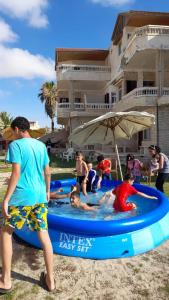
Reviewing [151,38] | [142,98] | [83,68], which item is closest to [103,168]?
[142,98]

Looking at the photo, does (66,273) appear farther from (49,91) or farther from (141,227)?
(49,91)

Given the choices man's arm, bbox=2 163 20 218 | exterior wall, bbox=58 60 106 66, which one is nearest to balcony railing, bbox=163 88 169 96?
exterior wall, bbox=58 60 106 66

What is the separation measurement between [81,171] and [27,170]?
5870 mm

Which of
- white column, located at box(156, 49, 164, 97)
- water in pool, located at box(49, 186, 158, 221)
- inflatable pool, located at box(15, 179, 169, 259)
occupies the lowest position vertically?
water in pool, located at box(49, 186, 158, 221)

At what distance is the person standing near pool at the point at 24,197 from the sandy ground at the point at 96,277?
0.76ft

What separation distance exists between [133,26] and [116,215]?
74.4 feet

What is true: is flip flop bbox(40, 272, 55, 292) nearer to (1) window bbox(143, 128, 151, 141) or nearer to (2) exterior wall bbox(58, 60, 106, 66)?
(1) window bbox(143, 128, 151, 141)

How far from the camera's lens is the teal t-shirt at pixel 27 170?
3524mm

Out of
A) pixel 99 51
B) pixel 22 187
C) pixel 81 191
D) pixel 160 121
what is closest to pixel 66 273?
pixel 22 187

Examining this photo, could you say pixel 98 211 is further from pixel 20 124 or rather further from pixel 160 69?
pixel 160 69

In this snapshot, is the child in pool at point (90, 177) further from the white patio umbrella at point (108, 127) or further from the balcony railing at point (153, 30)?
the balcony railing at point (153, 30)

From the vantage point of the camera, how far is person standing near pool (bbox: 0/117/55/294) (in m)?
3.51

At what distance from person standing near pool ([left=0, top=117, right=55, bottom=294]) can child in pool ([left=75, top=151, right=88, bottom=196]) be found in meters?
5.52

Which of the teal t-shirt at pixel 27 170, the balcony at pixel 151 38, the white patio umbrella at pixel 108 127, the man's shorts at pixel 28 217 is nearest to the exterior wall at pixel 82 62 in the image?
the balcony at pixel 151 38
